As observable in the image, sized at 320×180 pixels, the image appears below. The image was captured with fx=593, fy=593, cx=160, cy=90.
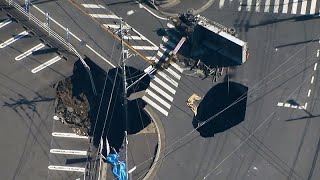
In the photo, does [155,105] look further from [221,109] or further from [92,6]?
[92,6]

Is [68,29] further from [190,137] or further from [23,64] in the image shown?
[190,137]

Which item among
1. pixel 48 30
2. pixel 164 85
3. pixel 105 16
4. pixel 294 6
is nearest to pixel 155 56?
pixel 164 85

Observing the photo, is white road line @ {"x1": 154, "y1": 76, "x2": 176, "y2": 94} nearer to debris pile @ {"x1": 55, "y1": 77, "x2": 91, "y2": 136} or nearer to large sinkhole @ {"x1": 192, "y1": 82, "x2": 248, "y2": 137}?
large sinkhole @ {"x1": 192, "y1": 82, "x2": 248, "y2": 137}

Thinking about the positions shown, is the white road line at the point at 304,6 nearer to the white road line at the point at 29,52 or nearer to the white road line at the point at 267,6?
the white road line at the point at 267,6

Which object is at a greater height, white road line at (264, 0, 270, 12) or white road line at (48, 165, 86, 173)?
white road line at (264, 0, 270, 12)

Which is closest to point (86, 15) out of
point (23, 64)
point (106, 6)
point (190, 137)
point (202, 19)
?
point (106, 6)

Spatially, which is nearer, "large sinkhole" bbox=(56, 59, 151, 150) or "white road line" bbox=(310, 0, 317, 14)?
"large sinkhole" bbox=(56, 59, 151, 150)

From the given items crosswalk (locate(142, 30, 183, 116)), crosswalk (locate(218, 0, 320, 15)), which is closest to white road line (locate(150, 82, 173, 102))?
crosswalk (locate(142, 30, 183, 116))
